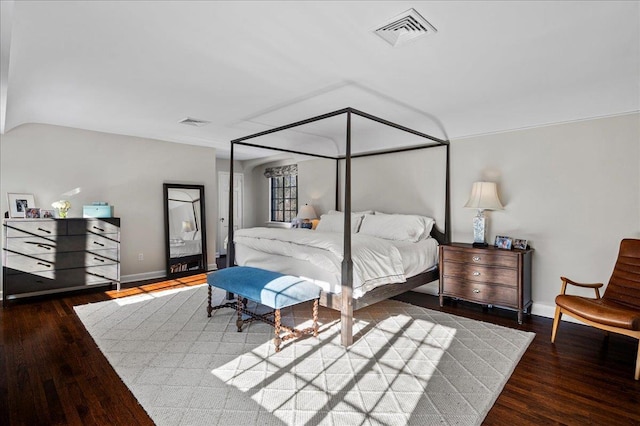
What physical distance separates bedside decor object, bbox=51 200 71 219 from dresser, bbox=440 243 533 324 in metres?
4.97

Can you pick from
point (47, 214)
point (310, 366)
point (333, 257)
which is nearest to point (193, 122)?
point (47, 214)

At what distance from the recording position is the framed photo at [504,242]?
378cm

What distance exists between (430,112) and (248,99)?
2.08 meters

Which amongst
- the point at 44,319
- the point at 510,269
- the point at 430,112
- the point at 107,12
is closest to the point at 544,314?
the point at 510,269

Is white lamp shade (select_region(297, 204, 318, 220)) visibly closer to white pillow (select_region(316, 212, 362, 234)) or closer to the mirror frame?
white pillow (select_region(316, 212, 362, 234))

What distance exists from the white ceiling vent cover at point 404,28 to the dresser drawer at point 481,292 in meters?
2.82

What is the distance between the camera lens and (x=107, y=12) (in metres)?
1.96

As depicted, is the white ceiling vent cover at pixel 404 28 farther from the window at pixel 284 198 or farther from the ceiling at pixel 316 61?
the window at pixel 284 198

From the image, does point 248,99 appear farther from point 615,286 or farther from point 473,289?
point 615,286

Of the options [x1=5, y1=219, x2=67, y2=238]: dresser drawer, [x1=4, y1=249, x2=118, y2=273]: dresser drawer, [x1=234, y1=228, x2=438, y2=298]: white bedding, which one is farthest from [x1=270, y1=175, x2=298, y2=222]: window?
[x1=5, y1=219, x2=67, y2=238]: dresser drawer

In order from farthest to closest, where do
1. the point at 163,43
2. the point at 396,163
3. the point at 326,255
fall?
the point at 396,163 < the point at 326,255 < the point at 163,43

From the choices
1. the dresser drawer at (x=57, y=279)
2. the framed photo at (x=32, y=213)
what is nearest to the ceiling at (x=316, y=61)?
the framed photo at (x=32, y=213)

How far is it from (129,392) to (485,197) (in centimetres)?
388

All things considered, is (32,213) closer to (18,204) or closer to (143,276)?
(18,204)
